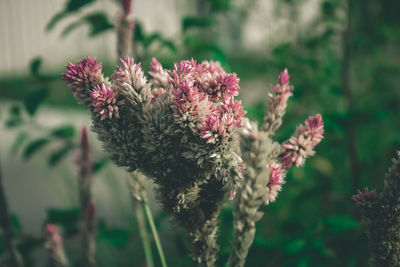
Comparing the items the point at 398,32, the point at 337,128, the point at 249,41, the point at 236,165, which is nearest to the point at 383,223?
the point at 236,165

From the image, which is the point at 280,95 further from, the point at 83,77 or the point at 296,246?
the point at 296,246

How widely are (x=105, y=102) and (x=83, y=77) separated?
4cm

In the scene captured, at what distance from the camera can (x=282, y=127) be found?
1.24 metres

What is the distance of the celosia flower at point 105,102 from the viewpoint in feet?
1.15

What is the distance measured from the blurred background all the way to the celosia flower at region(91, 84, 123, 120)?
1.02 ft

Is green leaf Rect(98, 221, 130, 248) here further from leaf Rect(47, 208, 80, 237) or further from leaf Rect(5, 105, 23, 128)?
leaf Rect(5, 105, 23, 128)

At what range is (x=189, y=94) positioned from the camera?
35 centimetres

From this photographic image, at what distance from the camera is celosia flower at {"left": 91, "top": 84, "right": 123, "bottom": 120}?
13.8 inches

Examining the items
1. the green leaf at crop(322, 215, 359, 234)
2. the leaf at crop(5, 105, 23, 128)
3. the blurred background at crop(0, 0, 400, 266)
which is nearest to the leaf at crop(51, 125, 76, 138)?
the blurred background at crop(0, 0, 400, 266)

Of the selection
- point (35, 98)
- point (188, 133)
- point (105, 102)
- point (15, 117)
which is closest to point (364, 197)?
point (188, 133)

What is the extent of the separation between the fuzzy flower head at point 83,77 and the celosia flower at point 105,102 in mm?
14

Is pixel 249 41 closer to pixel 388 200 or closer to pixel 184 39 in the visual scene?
pixel 184 39

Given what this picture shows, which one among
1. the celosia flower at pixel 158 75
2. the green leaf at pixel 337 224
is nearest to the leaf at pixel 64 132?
the celosia flower at pixel 158 75

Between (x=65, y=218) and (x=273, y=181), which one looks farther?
(x=65, y=218)
